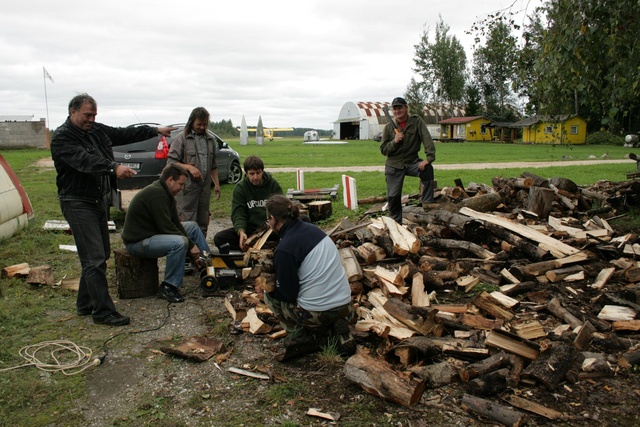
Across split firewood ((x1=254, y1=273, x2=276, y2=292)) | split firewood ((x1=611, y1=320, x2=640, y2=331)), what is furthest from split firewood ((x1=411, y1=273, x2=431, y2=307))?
split firewood ((x1=611, y1=320, x2=640, y2=331))

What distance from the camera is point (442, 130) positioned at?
64562mm

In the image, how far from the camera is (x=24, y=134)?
4025 cm

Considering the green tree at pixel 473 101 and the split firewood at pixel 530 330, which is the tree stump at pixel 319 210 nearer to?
the split firewood at pixel 530 330

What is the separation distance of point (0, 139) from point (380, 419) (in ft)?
142

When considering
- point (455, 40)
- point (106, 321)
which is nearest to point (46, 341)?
point (106, 321)

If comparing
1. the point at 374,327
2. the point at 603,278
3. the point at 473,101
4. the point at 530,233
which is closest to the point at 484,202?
the point at 530,233

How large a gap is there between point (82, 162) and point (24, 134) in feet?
134

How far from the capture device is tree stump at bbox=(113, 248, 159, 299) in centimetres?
580

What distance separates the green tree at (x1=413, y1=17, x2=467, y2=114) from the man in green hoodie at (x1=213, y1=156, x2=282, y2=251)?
6338cm

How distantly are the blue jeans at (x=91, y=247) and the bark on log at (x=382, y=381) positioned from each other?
258 centimetres

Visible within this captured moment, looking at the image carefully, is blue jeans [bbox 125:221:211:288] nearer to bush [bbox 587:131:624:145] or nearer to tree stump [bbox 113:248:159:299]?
tree stump [bbox 113:248:159:299]

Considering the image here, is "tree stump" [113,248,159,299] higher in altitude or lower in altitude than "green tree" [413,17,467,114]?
lower

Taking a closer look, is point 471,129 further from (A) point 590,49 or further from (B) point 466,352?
(B) point 466,352

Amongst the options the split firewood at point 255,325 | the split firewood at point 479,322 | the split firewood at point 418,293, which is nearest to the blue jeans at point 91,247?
the split firewood at point 255,325
